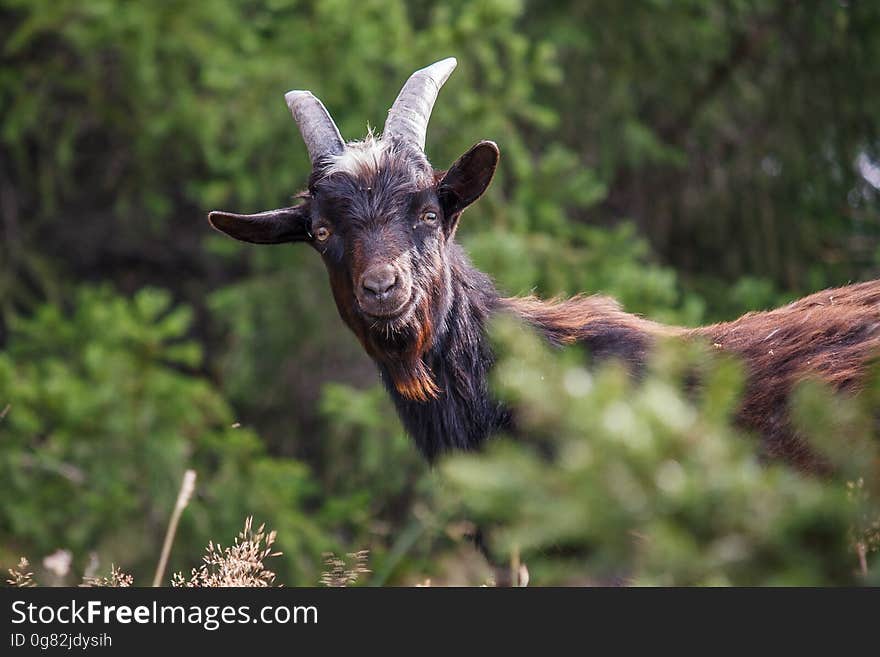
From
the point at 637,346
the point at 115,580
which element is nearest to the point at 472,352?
the point at 637,346

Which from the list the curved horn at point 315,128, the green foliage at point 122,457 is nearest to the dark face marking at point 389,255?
the curved horn at point 315,128

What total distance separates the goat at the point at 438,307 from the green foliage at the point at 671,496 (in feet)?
9.10

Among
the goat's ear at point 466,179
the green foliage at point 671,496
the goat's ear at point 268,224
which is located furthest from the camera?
the goat's ear at point 268,224

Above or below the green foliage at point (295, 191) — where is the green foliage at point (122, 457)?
below

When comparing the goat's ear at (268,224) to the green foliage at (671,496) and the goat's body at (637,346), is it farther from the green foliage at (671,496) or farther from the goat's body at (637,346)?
the green foliage at (671,496)

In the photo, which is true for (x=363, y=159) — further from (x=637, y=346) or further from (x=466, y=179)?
(x=637, y=346)

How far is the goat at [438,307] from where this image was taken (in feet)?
15.9

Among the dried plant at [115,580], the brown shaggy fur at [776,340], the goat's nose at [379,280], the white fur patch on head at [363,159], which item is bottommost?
the dried plant at [115,580]

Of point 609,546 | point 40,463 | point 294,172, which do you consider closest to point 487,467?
point 609,546

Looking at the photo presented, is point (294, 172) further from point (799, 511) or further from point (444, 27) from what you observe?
point (799, 511)

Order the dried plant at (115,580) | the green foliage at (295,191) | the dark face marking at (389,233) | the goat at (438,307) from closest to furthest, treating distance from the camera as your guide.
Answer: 1. the dried plant at (115,580)
2. the goat at (438,307)
3. the dark face marking at (389,233)
4. the green foliage at (295,191)

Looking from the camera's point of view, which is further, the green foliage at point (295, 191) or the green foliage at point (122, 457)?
the green foliage at point (295, 191)

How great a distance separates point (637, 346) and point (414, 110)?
165cm

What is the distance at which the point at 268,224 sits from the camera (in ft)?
18.9
